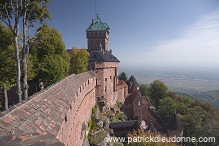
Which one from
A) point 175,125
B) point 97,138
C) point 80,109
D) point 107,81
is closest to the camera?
point 80,109

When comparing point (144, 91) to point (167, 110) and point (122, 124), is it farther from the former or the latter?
point (122, 124)

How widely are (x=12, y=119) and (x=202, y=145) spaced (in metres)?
30.7

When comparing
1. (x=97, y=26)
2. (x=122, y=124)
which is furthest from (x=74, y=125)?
(x=97, y=26)

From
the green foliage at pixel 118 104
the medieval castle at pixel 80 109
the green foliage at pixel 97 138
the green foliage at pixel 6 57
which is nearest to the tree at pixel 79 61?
the medieval castle at pixel 80 109

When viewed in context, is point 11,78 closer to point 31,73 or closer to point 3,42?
point 31,73

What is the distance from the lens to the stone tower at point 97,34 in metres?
32.4

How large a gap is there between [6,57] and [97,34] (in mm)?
23919

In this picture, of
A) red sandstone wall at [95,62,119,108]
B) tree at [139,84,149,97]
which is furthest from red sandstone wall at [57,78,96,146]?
tree at [139,84,149,97]

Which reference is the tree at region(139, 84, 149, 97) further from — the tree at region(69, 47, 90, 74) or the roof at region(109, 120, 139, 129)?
the tree at region(69, 47, 90, 74)

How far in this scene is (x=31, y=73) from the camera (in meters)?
12.2

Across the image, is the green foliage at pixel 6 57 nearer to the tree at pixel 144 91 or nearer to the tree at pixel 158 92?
the tree at pixel 158 92

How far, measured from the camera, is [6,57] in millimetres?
10578

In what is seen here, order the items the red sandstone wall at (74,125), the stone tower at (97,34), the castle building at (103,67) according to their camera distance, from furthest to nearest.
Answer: the stone tower at (97,34) → the castle building at (103,67) → the red sandstone wall at (74,125)

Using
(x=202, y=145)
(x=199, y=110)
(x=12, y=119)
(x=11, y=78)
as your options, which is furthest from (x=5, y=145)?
(x=199, y=110)
